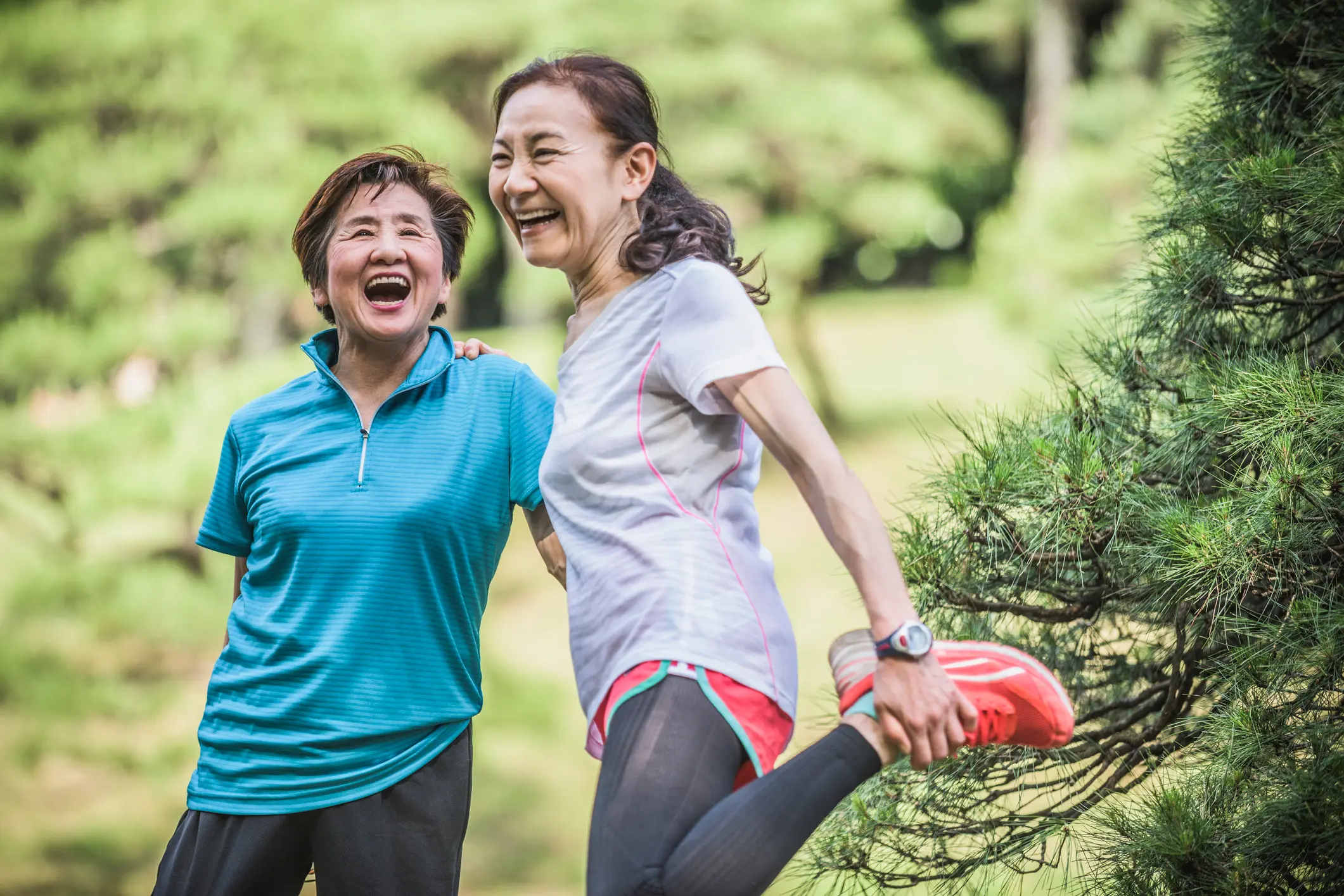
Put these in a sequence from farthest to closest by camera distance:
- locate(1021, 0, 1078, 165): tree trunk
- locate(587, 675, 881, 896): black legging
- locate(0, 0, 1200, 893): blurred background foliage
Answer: locate(1021, 0, 1078, 165): tree trunk, locate(0, 0, 1200, 893): blurred background foliage, locate(587, 675, 881, 896): black legging

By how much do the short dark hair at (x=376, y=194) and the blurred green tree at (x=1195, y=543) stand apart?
20.5 inches

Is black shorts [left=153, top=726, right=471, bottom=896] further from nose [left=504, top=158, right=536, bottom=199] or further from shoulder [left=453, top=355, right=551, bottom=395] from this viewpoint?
nose [left=504, top=158, right=536, bottom=199]

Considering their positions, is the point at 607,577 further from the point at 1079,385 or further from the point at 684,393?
the point at 1079,385

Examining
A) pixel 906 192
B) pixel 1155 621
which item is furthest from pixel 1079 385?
pixel 906 192

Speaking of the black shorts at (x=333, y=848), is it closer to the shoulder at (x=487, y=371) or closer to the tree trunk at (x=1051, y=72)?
the shoulder at (x=487, y=371)

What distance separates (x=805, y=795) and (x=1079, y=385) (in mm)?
652

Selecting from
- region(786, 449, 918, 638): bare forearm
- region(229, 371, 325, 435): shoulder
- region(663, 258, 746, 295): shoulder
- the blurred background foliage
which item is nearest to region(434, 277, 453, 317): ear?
region(229, 371, 325, 435): shoulder

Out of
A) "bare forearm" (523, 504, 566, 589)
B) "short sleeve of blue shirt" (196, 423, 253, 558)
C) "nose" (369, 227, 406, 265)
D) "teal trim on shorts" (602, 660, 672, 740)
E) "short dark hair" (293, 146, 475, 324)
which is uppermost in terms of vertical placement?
"short dark hair" (293, 146, 475, 324)

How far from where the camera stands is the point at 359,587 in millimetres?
1104

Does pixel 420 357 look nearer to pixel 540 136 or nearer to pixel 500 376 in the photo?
pixel 500 376

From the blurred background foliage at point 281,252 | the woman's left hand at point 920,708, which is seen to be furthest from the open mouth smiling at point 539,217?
the blurred background foliage at point 281,252

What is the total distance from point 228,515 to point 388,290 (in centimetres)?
26

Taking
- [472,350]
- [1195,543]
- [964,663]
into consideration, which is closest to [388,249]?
[472,350]

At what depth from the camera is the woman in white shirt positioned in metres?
0.85
